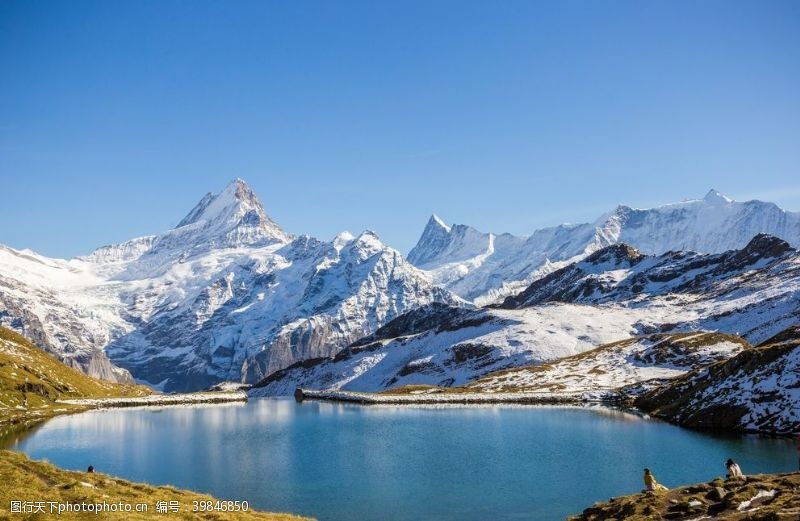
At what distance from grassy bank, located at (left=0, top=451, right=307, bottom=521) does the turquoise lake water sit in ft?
43.6

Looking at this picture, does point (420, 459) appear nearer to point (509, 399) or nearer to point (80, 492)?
point (80, 492)

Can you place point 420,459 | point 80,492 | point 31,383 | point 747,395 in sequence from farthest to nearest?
point 31,383 → point 747,395 → point 420,459 → point 80,492

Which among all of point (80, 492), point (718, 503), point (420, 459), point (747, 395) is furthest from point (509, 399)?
point (80, 492)

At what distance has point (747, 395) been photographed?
98.3 m

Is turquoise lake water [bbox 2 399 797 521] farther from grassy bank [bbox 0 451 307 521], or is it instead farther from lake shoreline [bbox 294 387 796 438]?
grassy bank [bbox 0 451 307 521]

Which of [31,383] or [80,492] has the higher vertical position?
[31,383]

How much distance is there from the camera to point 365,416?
13862 centimetres

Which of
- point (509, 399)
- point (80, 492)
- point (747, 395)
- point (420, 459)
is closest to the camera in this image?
point (80, 492)

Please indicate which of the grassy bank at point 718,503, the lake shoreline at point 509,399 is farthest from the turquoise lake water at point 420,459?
the lake shoreline at point 509,399

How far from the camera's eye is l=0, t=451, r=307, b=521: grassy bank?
3444 centimetres

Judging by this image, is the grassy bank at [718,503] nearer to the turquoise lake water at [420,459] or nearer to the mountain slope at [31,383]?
the turquoise lake water at [420,459]

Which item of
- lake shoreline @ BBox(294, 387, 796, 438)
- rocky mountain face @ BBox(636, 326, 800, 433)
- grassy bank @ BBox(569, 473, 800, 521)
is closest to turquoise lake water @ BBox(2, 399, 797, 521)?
rocky mountain face @ BBox(636, 326, 800, 433)

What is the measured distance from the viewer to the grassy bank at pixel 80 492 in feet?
113

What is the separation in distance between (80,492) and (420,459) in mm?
45908
